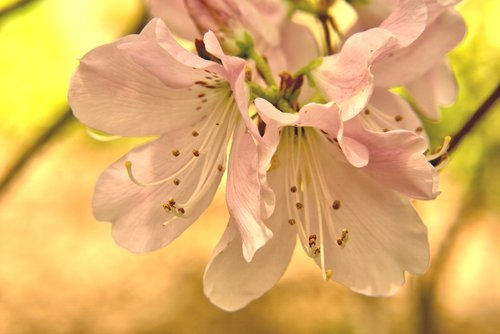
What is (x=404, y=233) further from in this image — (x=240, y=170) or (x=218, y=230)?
(x=218, y=230)

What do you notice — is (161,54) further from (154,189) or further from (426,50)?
(426,50)

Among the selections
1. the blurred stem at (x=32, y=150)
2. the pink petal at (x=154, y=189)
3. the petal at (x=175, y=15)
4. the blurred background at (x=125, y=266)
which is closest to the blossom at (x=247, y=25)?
the petal at (x=175, y=15)

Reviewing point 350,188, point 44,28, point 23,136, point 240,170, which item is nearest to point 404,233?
point 350,188

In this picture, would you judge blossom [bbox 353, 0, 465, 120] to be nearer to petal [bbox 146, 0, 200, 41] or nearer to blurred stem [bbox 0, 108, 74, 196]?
petal [bbox 146, 0, 200, 41]

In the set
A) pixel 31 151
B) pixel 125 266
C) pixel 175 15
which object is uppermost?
pixel 175 15

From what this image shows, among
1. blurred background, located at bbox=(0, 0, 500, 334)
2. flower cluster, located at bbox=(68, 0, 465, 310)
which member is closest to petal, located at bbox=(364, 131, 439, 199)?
flower cluster, located at bbox=(68, 0, 465, 310)

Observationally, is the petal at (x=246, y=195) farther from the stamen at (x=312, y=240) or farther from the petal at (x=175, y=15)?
the petal at (x=175, y=15)

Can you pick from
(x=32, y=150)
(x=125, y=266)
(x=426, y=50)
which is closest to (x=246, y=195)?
(x=426, y=50)
